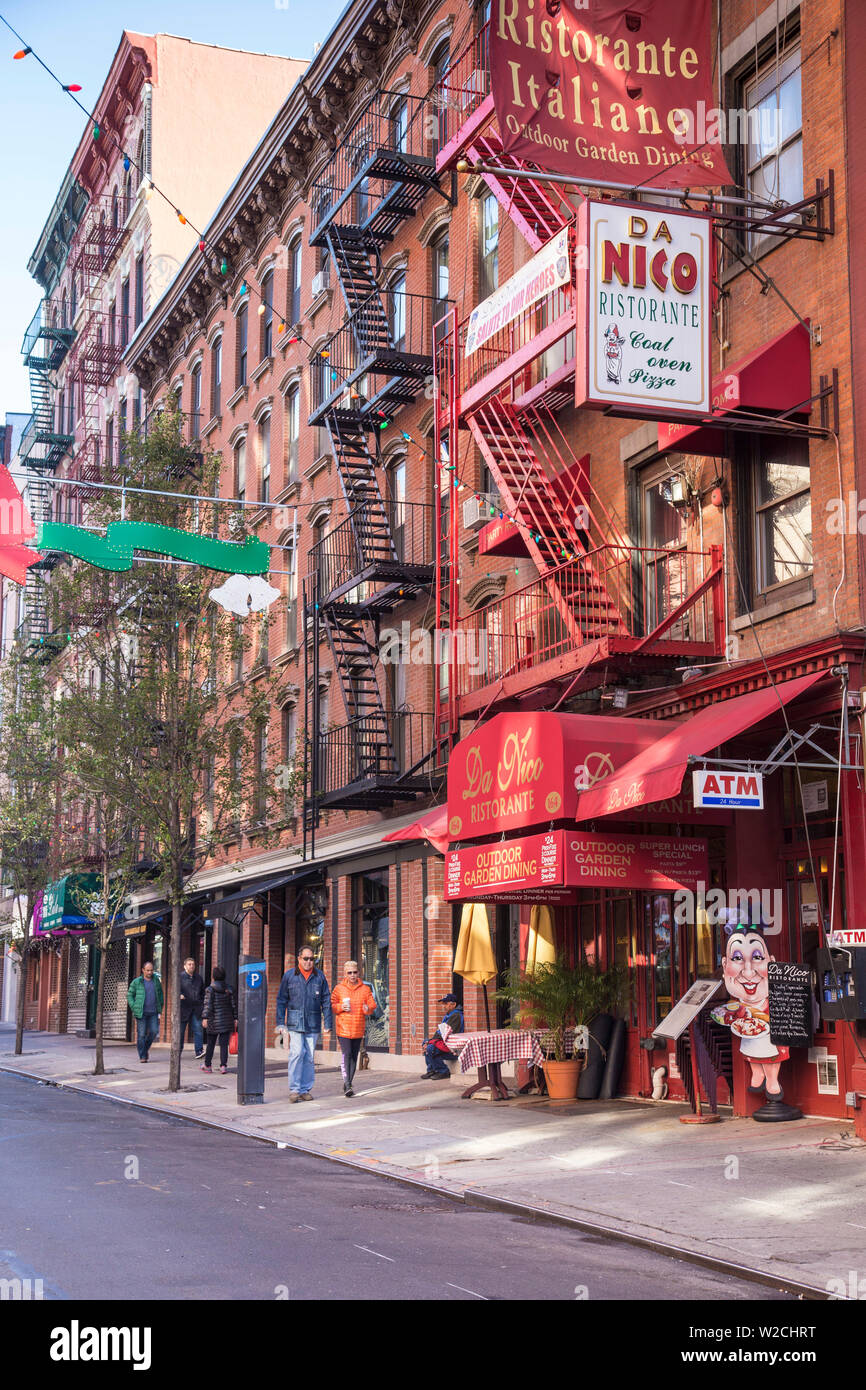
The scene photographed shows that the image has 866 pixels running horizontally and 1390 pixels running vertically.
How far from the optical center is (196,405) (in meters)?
37.9

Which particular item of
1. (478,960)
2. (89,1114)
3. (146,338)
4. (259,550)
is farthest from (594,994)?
(146,338)

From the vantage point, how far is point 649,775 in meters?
12.7

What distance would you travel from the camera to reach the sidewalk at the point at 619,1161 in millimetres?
8461

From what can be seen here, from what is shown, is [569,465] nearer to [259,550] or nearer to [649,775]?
[259,550]

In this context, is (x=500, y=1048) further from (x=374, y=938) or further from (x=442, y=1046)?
(x=374, y=938)

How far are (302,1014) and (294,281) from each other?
58.5 feet

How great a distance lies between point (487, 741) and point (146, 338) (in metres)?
27.0

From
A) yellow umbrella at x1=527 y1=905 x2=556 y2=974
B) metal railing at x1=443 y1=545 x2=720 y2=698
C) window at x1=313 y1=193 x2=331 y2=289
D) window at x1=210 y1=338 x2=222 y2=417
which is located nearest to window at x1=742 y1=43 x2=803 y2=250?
metal railing at x1=443 y1=545 x2=720 y2=698

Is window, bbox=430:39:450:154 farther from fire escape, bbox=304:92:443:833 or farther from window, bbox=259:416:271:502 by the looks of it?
window, bbox=259:416:271:502

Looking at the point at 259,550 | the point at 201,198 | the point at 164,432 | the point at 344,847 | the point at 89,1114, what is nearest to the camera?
the point at 89,1114

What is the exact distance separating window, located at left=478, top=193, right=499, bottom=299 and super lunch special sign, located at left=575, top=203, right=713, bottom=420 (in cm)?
829

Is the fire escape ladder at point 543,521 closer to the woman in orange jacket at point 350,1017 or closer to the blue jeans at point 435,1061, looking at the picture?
the woman in orange jacket at point 350,1017

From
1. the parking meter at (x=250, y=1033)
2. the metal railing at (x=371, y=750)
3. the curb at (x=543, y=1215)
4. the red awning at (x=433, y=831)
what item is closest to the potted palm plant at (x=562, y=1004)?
the red awning at (x=433, y=831)

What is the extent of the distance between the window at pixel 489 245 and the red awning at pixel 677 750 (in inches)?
384
